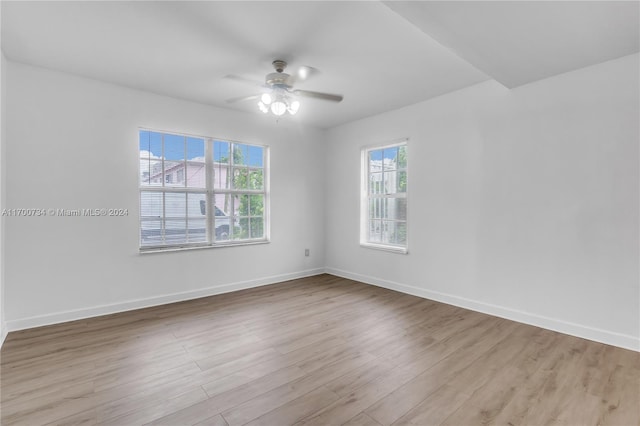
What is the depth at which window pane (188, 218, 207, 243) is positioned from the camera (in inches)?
165

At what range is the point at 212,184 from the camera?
436cm

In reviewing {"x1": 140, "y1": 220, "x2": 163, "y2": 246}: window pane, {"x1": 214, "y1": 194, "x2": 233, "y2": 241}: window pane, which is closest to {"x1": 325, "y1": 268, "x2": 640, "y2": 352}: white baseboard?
{"x1": 214, "y1": 194, "x2": 233, "y2": 241}: window pane

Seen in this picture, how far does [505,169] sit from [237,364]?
130 inches

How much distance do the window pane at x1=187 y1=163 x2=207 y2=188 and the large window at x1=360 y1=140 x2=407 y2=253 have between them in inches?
96.7

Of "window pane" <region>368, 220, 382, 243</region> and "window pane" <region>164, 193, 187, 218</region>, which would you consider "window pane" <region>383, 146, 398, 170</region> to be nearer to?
"window pane" <region>368, 220, 382, 243</region>

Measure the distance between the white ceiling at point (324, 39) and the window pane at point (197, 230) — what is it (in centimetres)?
176

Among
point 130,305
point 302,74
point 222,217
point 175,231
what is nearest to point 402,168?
point 302,74

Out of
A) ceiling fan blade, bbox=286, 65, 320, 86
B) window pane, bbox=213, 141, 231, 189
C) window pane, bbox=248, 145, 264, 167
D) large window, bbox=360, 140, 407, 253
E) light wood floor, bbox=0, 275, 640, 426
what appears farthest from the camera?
window pane, bbox=248, 145, 264, 167

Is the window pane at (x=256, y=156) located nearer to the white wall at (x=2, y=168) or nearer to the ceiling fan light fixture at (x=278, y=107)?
the ceiling fan light fixture at (x=278, y=107)

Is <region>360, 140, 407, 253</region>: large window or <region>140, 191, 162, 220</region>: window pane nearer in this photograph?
<region>140, 191, 162, 220</region>: window pane

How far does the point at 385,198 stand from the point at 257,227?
6.74ft

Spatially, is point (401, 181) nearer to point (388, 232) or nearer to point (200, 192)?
point (388, 232)

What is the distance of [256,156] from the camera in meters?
4.84

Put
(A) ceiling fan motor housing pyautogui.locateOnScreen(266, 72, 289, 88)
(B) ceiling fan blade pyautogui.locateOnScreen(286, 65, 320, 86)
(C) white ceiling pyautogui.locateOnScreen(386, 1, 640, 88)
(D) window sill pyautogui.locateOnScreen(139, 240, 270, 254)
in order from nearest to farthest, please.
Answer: (C) white ceiling pyautogui.locateOnScreen(386, 1, 640, 88), (A) ceiling fan motor housing pyautogui.locateOnScreen(266, 72, 289, 88), (B) ceiling fan blade pyautogui.locateOnScreen(286, 65, 320, 86), (D) window sill pyautogui.locateOnScreen(139, 240, 270, 254)
